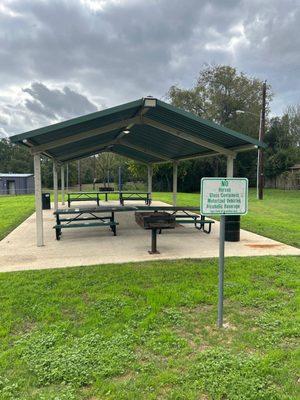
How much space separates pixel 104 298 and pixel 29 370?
150cm

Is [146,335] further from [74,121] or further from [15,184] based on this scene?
[15,184]

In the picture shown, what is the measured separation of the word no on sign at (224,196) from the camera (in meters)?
3.27

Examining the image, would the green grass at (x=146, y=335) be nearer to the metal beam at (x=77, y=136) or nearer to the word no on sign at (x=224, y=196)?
the word no on sign at (x=224, y=196)

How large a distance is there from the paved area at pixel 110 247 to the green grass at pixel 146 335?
78 cm

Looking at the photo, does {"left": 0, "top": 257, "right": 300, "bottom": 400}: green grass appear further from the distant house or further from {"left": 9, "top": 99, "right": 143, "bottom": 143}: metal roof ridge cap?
the distant house

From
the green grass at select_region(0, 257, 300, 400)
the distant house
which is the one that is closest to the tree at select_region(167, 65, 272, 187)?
the distant house

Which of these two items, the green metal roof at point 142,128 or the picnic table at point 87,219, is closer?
the green metal roof at point 142,128

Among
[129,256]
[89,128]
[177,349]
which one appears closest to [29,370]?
[177,349]

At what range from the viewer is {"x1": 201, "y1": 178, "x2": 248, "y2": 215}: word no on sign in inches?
129

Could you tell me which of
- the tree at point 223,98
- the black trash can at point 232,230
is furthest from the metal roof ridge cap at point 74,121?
the tree at point 223,98

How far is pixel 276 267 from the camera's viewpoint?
5.62 m

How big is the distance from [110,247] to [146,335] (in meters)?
3.84

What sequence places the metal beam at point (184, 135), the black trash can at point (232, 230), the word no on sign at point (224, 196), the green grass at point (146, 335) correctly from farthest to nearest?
the black trash can at point (232, 230)
the metal beam at point (184, 135)
the word no on sign at point (224, 196)
the green grass at point (146, 335)

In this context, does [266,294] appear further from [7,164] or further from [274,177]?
[7,164]
